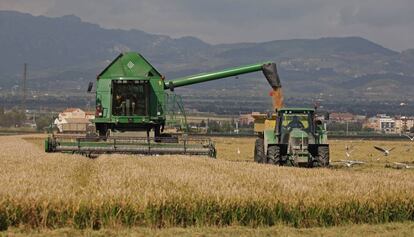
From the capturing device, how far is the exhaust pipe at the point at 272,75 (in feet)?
98.2

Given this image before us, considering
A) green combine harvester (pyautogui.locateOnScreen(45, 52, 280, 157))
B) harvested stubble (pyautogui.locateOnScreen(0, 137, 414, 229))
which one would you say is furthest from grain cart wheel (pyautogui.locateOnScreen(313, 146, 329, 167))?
harvested stubble (pyautogui.locateOnScreen(0, 137, 414, 229))

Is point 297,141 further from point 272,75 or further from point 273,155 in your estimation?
point 272,75

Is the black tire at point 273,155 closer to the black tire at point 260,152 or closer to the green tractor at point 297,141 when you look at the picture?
the green tractor at point 297,141

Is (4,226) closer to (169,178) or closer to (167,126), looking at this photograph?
(169,178)

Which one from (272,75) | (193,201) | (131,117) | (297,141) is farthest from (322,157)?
(193,201)

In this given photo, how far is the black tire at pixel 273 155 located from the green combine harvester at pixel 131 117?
8.04 feet

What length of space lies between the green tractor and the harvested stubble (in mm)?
7369

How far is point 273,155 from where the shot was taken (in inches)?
954

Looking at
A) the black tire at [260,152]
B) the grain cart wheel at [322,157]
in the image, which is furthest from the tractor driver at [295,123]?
the black tire at [260,152]

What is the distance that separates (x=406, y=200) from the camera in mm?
13688

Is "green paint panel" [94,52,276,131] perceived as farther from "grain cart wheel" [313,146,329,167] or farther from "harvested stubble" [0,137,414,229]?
"harvested stubble" [0,137,414,229]

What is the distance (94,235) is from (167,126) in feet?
58.3

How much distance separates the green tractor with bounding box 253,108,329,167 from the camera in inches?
944

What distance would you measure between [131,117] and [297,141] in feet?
23.1
